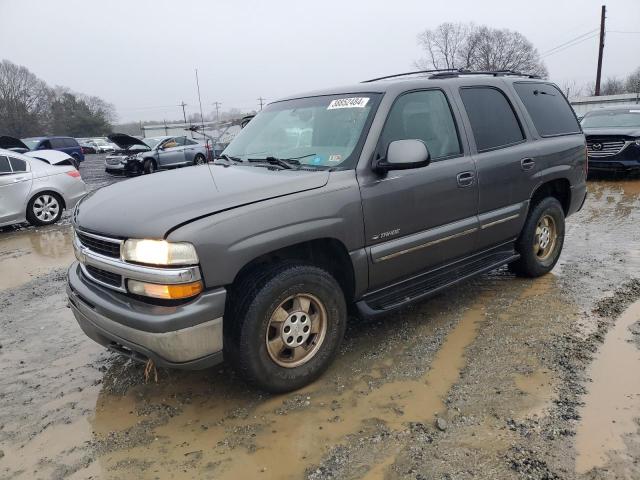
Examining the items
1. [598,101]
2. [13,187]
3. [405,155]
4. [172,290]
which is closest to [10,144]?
[13,187]

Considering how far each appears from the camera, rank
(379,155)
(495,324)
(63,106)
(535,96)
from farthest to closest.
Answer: (63,106) < (535,96) < (495,324) < (379,155)

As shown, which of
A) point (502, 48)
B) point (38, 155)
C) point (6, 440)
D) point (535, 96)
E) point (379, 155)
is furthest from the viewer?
point (502, 48)

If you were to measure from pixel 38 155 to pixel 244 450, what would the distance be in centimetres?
1072

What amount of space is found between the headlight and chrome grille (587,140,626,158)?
11084mm

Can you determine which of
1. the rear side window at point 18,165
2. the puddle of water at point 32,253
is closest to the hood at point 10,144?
the rear side window at point 18,165

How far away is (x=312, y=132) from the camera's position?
3674 mm

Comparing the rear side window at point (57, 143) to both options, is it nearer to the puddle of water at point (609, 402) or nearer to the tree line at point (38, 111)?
the puddle of water at point (609, 402)

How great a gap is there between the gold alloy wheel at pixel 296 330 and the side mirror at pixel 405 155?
1.02 metres

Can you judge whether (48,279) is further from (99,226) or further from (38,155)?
(38,155)

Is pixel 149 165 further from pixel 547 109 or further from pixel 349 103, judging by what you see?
pixel 349 103

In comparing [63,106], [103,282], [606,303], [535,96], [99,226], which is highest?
[63,106]

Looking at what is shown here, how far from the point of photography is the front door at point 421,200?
3326 mm

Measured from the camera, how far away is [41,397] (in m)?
3.24

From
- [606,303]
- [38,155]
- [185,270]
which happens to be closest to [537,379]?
[606,303]
